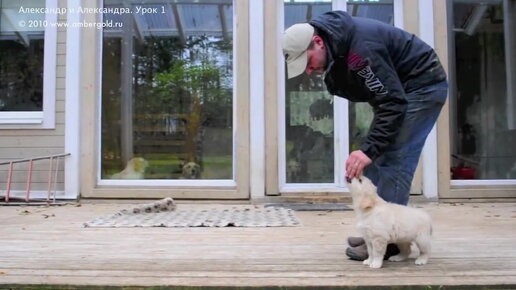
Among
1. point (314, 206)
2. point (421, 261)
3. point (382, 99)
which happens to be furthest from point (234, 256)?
point (314, 206)

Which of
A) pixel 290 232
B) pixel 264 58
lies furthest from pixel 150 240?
pixel 264 58

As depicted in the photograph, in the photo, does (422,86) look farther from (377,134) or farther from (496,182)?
(496,182)

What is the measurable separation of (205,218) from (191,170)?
4.67 ft

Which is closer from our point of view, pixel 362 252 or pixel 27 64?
pixel 362 252

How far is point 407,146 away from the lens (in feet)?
6.83

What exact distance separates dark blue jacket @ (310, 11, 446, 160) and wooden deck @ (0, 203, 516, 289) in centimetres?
53

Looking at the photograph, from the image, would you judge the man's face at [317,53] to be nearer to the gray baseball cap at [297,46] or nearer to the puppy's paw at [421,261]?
the gray baseball cap at [297,46]

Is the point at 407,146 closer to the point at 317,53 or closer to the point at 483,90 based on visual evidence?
the point at 317,53

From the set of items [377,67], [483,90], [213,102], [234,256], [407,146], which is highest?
[483,90]

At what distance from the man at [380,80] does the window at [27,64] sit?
11.6 feet

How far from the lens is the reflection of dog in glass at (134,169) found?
16.3 feet

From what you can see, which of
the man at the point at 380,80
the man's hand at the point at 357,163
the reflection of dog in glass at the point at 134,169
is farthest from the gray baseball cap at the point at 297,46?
the reflection of dog in glass at the point at 134,169

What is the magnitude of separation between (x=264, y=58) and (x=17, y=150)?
257 cm

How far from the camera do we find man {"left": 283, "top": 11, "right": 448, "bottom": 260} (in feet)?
6.31
